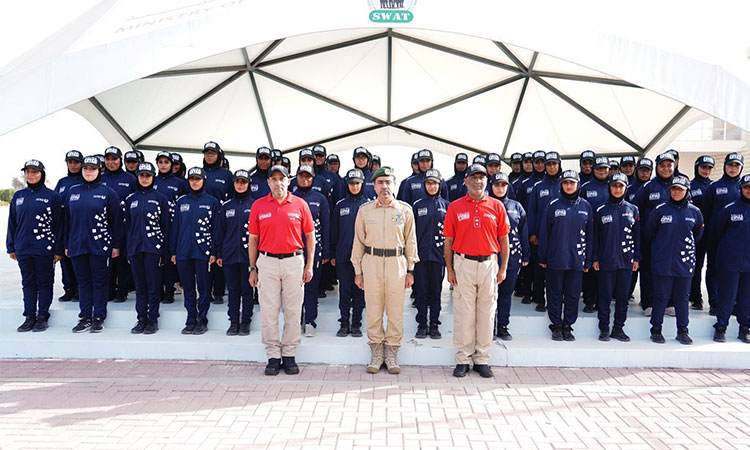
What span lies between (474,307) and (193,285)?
3324 millimetres

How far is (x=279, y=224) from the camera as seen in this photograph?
195 inches

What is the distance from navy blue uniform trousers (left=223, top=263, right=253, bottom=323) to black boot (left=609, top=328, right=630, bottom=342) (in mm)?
4360

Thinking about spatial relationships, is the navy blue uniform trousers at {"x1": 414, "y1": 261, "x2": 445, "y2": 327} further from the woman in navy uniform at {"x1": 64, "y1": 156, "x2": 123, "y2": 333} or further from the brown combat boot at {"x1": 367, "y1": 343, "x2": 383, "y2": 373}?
the woman in navy uniform at {"x1": 64, "y1": 156, "x2": 123, "y2": 333}

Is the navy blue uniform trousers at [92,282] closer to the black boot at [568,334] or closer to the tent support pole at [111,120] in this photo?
the tent support pole at [111,120]

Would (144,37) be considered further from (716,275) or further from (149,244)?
(716,275)

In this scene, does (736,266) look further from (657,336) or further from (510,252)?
(510,252)

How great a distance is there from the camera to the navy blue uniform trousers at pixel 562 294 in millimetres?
5730

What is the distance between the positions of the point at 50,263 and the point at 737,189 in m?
8.60

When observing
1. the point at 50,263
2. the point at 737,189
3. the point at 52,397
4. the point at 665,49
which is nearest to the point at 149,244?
the point at 50,263

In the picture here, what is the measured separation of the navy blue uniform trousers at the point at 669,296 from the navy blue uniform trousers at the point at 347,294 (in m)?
3.47

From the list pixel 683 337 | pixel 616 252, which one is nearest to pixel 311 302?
pixel 616 252

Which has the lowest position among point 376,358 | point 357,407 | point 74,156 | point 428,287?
point 357,407

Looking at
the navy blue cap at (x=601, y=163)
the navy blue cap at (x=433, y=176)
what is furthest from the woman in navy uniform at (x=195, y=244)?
the navy blue cap at (x=601, y=163)

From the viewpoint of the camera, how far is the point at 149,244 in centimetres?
580
